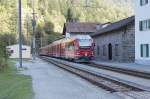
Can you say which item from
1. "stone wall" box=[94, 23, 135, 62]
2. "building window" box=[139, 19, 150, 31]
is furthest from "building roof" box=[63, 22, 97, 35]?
"building window" box=[139, 19, 150, 31]

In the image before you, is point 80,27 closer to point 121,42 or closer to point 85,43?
point 121,42

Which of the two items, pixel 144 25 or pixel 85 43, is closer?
pixel 144 25

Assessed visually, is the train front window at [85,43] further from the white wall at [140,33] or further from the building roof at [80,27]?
the building roof at [80,27]

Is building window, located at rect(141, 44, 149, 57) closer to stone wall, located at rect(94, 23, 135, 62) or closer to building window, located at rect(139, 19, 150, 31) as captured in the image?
building window, located at rect(139, 19, 150, 31)

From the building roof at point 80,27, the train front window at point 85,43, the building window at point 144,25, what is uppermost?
the building roof at point 80,27

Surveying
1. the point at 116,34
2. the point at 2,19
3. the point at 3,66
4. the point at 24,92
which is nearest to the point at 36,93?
the point at 24,92

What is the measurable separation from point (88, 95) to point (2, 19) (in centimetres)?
9521

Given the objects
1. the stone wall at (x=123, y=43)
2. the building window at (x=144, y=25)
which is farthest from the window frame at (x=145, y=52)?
the stone wall at (x=123, y=43)

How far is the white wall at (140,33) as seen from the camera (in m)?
50.4

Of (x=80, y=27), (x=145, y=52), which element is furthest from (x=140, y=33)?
(x=80, y=27)

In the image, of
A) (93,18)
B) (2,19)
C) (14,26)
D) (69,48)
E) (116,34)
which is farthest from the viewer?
(93,18)

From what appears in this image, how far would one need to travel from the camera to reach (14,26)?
119938 millimetres

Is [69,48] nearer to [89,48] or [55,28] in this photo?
[89,48]

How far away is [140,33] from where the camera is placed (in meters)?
52.8
